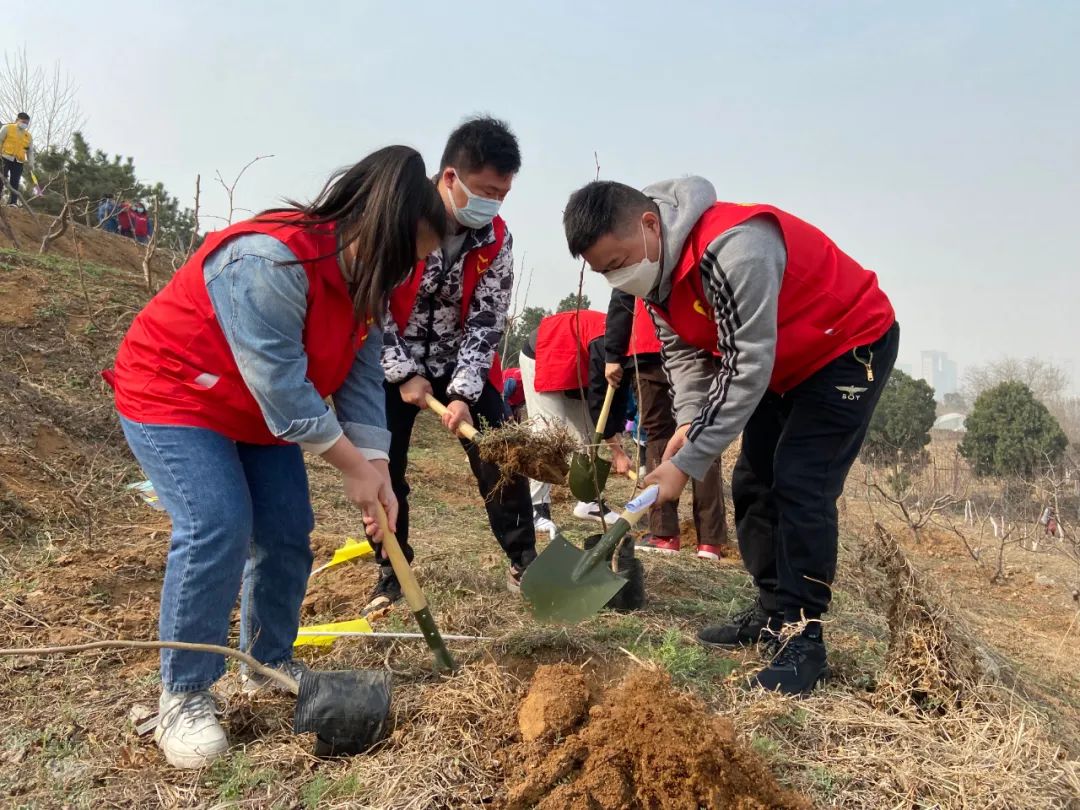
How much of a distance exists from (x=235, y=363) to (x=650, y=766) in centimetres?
133

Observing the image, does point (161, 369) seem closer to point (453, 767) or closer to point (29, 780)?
point (29, 780)

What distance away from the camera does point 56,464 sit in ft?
15.4

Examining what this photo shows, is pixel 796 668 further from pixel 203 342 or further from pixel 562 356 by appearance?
pixel 562 356

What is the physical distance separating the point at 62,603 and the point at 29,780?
46.6 inches

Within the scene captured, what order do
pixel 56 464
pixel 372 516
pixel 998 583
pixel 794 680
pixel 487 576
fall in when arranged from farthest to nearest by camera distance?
1. pixel 998 583
2. pixel 56 464
3. pixel 487 576
4. pixel 794 680
5. pixel 372 516

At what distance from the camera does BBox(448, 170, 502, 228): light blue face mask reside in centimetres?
281

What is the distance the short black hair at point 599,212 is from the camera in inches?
89.5

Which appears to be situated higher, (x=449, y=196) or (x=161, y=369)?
(x=449, y=196)

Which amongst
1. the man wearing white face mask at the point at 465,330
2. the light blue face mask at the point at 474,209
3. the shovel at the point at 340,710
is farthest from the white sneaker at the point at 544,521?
the shovel at the point at 340,710

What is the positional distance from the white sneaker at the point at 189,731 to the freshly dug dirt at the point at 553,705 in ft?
2.47

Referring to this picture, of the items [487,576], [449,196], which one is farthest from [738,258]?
[487,576]

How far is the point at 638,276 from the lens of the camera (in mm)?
2332

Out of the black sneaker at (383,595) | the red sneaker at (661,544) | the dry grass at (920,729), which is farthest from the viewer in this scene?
the red sneaker at (661,544)

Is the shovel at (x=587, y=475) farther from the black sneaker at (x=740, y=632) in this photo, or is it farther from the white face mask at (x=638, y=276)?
the white face mask at (x=638, y=276)
